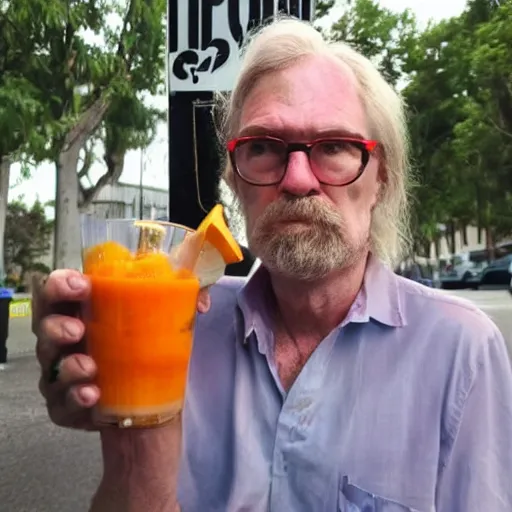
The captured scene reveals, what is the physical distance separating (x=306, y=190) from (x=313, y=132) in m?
0.13

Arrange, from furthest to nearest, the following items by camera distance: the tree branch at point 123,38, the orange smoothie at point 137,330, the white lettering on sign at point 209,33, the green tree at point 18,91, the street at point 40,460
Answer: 1. the tree branch at point 123,38
2. the green tree at point 18,91
3. the street at point 40,460
4. the white lettering on sign at point 209,33
5. the orange smoothie at point 137,330

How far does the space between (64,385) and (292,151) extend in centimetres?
64

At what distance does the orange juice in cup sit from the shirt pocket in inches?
16.2

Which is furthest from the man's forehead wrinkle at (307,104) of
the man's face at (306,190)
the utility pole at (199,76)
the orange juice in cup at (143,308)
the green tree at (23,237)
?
the green tree at (23,237)

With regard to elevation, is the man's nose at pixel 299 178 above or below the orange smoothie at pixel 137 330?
above

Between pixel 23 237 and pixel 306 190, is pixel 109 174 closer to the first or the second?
pixel 23 237

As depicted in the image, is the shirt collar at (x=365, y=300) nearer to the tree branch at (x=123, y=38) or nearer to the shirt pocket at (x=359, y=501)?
the shirt pocket at (x=359, y=501)

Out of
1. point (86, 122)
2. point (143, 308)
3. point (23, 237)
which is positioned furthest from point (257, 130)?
point (23, 237)

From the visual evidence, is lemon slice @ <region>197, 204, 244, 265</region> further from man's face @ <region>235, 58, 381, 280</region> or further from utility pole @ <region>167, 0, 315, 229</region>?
utility pole @ <region>167, 0, 315, 229</region>

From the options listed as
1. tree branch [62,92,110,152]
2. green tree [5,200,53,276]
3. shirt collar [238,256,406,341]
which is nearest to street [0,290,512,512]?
shirt collar [238,256,406,341]

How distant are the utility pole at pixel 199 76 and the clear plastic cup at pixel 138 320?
1749 millimetres

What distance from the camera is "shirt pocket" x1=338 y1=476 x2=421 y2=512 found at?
137cm

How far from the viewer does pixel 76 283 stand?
1.07 m

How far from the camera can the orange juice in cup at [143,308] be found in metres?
1.06
